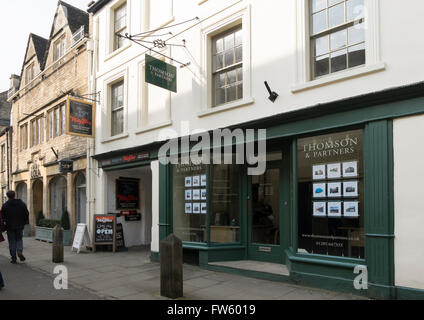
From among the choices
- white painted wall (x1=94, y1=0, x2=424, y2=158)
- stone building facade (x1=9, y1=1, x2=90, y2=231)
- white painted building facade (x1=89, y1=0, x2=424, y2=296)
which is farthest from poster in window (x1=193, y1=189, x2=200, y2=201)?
stone building facade (x1=9, y1=1, x2=90, y2=231)

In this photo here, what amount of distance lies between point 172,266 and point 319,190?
3.00 meters

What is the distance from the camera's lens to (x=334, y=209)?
6.49 m

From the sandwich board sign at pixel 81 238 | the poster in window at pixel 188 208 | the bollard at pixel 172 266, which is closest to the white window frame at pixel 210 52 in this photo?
the poster in window at pixel 188 208

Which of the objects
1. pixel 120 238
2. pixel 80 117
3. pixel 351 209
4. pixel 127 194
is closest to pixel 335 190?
pixel 351 209

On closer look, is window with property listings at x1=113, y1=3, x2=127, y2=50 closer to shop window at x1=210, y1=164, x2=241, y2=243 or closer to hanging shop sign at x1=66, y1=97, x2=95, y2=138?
hanging shop sign at x1=66, y1=97, x2=95, y2=138

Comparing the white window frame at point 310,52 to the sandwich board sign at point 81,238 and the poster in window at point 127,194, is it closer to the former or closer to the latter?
the poster in window at point 127,194

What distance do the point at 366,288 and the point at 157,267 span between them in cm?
502

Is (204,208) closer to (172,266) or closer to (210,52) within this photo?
(172,266)

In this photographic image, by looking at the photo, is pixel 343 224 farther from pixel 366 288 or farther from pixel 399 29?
pixel 399 29

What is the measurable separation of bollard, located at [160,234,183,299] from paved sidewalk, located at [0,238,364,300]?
199 millimetres

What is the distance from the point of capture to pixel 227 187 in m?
8.88

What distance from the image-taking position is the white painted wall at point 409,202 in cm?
538

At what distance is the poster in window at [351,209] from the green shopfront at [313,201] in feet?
0.06
